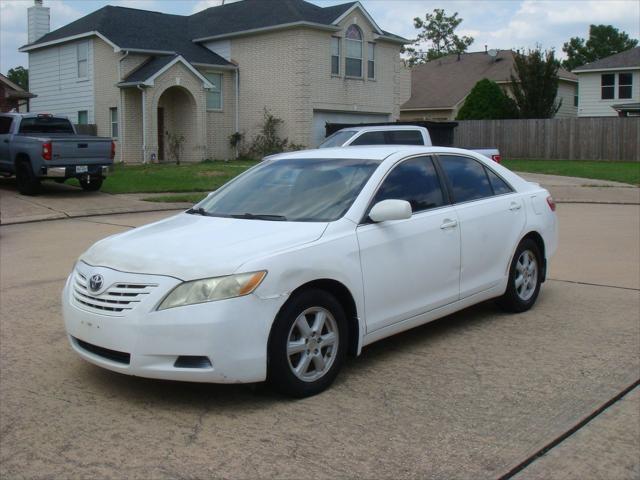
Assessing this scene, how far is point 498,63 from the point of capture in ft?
164

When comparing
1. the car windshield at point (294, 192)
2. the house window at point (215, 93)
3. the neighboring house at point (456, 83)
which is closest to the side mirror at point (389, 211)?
the car windshield at point (294, 192)

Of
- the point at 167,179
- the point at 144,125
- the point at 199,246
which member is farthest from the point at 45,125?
the point at 199,246

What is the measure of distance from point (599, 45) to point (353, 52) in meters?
61.4

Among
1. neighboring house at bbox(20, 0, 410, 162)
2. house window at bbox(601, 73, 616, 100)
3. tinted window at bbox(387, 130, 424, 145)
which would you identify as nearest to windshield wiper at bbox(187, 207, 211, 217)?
tinted window at bbox(387, 130, 424, 145)

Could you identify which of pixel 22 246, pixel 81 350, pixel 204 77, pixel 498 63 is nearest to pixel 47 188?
pixel 22 246

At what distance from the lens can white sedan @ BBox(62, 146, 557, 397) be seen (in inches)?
178

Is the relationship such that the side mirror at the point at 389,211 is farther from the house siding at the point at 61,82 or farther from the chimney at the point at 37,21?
the chimney at the point at 37,21

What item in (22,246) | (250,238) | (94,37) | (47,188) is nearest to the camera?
(250,238)

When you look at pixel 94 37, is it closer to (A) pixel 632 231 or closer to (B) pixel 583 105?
(A) pixel 632 231

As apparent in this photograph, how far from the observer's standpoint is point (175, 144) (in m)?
31.5

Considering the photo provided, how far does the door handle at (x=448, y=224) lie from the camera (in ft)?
19.7

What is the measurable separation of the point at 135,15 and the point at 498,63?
84.5 feet

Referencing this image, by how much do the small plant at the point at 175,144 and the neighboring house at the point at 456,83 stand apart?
795 inches

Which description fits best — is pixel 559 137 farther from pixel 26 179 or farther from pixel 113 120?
pixel 26 179
